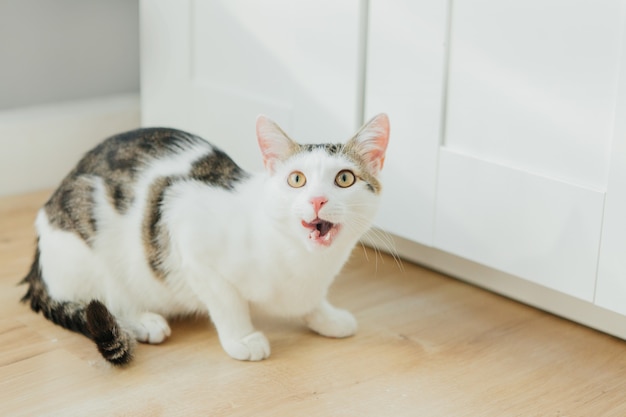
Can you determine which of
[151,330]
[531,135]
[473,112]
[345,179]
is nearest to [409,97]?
[473,112]

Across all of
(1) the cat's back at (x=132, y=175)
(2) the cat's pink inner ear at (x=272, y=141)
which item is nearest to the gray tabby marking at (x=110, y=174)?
(1) the cat's back at (x=132, y=175)

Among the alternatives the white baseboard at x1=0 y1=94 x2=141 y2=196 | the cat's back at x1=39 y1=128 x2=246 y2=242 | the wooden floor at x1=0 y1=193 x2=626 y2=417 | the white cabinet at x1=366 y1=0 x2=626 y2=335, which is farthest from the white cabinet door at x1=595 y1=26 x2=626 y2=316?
the white baseboard at x1=0 y1=94 x2=141 y2=196

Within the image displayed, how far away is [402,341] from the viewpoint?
5.53 feet

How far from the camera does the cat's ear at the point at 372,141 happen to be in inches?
60.0

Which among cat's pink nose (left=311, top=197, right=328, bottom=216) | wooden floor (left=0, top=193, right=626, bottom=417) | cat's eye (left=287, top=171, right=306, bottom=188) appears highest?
cat's eye (left=287, top=171, right=306, bottom=188)

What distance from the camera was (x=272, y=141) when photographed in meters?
1.54

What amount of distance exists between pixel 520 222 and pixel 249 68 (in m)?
0.73

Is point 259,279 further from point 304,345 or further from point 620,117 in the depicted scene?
Answer: point 620,117

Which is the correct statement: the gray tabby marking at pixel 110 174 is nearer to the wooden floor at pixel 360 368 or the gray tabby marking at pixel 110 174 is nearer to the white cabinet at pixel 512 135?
the wooden floor at pixel 360 368

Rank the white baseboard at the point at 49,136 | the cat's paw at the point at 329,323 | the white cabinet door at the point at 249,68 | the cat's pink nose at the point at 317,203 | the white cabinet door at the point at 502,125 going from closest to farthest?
1. the cat's pink nose at the point at 317,203
2. the white cabinet door at the point at 502,125
3. the cat's paw at the point at 329,323
4. the white cabinet door at the point at 249,68
5. the white baseboard at the point at 49,136

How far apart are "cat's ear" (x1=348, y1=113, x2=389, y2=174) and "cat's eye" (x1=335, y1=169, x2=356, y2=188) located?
5 centimetres

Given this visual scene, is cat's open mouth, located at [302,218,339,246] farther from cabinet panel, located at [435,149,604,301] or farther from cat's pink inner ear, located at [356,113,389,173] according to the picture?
cabinet panel, located at [435,149,604,301]

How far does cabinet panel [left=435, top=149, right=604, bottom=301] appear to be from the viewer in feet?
5.30

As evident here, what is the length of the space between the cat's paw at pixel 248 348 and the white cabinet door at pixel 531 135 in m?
0.45
